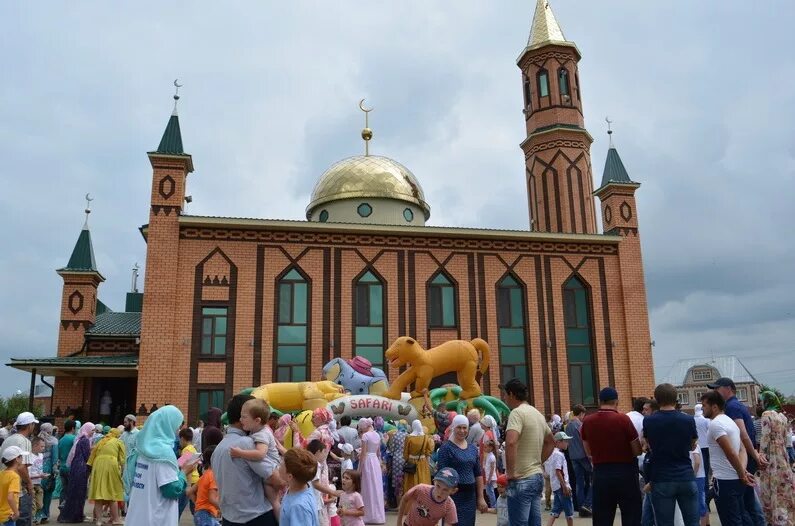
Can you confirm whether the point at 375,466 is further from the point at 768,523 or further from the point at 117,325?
the point at 117,325

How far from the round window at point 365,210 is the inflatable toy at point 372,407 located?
11.6 m

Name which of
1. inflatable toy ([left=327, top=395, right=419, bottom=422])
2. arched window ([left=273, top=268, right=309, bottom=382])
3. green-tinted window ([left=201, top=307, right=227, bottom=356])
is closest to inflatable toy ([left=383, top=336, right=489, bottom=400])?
inflatable toy ([left=327, top=395, right=419, bottom=422])

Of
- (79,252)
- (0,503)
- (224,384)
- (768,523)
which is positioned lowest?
(768,523)

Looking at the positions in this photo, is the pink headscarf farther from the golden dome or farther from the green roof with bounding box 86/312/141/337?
the golden dome

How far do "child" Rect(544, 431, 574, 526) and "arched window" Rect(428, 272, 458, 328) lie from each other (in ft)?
37.0

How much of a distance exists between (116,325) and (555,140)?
778 inches

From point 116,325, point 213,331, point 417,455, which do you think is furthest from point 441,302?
point 116,325

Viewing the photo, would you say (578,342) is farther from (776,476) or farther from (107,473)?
(107,473)

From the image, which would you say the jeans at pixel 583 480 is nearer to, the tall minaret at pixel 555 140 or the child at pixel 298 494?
the child at pixel 298 494

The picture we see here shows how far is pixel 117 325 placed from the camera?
81.5 ft

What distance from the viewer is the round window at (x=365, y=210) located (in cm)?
2611

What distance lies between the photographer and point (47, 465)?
448 inches

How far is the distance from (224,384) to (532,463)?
1577 centimetres

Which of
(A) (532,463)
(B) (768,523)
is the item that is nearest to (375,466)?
(A) (532,463)
